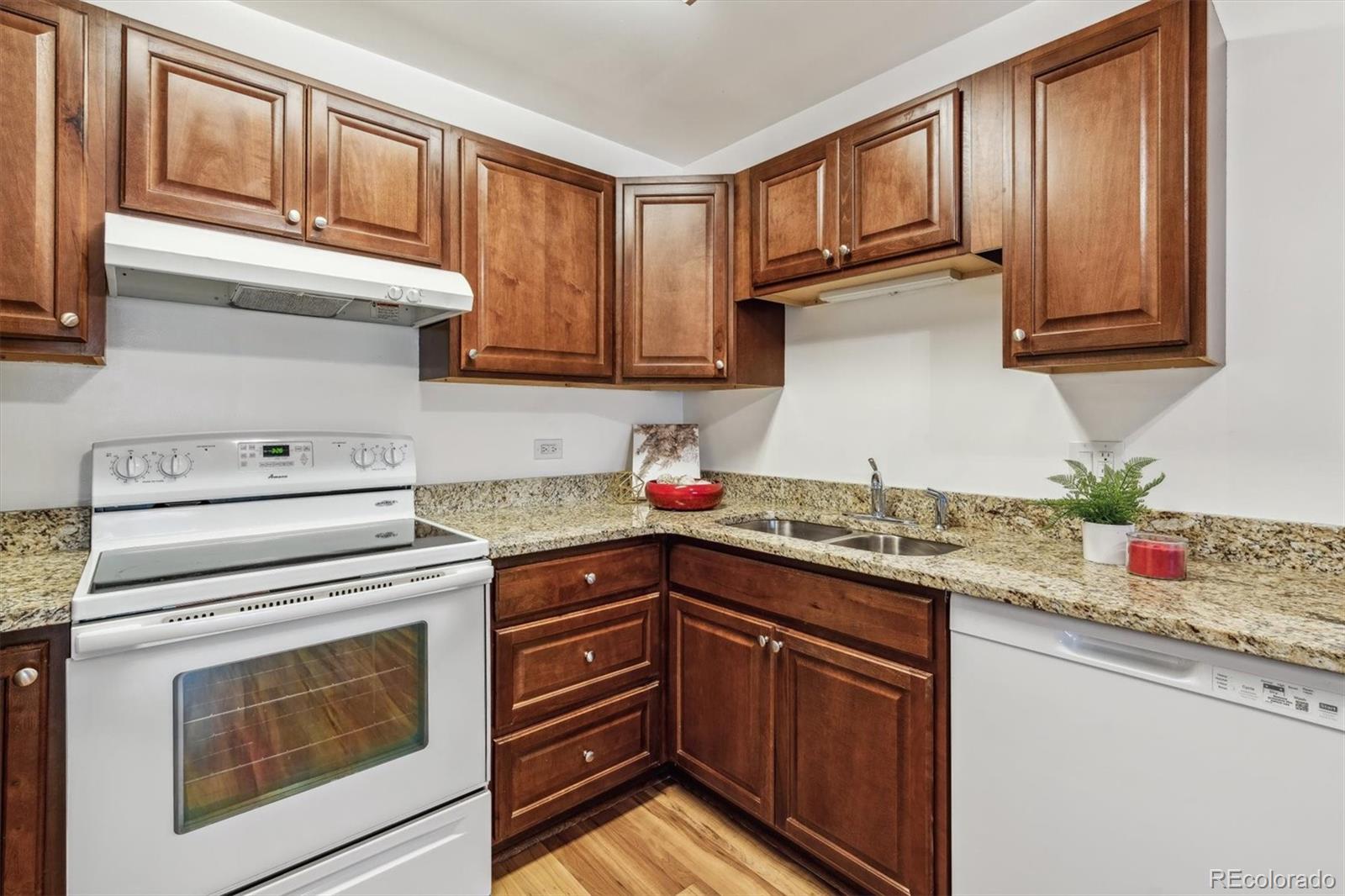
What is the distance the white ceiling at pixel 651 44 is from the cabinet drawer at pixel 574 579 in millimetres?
1627

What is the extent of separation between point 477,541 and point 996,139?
5.77ft

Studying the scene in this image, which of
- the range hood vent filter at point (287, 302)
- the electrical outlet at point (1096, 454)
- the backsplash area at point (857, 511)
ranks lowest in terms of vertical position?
the backsplash area at point (857, 511)

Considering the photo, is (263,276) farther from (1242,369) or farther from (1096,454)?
(1242,369)

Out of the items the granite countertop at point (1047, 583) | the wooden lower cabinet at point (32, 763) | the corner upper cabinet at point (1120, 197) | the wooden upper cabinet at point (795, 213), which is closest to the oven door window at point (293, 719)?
the wooden lower cabinet at point (32, 763)

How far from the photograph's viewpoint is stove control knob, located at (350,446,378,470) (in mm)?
2004

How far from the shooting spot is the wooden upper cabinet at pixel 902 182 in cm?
176

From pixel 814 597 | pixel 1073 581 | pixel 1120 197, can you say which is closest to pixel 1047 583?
pixel 1073 581

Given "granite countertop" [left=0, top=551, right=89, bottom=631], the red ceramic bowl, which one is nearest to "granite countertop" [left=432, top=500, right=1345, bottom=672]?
the red ceramic bowl

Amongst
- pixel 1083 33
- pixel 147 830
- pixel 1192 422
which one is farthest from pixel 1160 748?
pixel 147 830

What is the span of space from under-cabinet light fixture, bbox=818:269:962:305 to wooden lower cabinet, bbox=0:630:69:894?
2224 mm

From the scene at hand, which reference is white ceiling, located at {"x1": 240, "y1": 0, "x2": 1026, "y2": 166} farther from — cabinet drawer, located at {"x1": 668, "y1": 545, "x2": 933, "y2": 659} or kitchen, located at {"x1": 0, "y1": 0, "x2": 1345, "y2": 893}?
cabinet drawer, located at {"x1": 668, "y1": 545, "x2": 933, "y2": 659}

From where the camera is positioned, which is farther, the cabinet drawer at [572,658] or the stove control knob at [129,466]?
the cabinet drawer at [572,658]

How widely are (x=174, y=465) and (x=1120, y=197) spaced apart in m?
2.48

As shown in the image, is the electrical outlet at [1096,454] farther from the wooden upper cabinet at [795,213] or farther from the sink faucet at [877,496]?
the wooden upper cabinet at [795,213]
